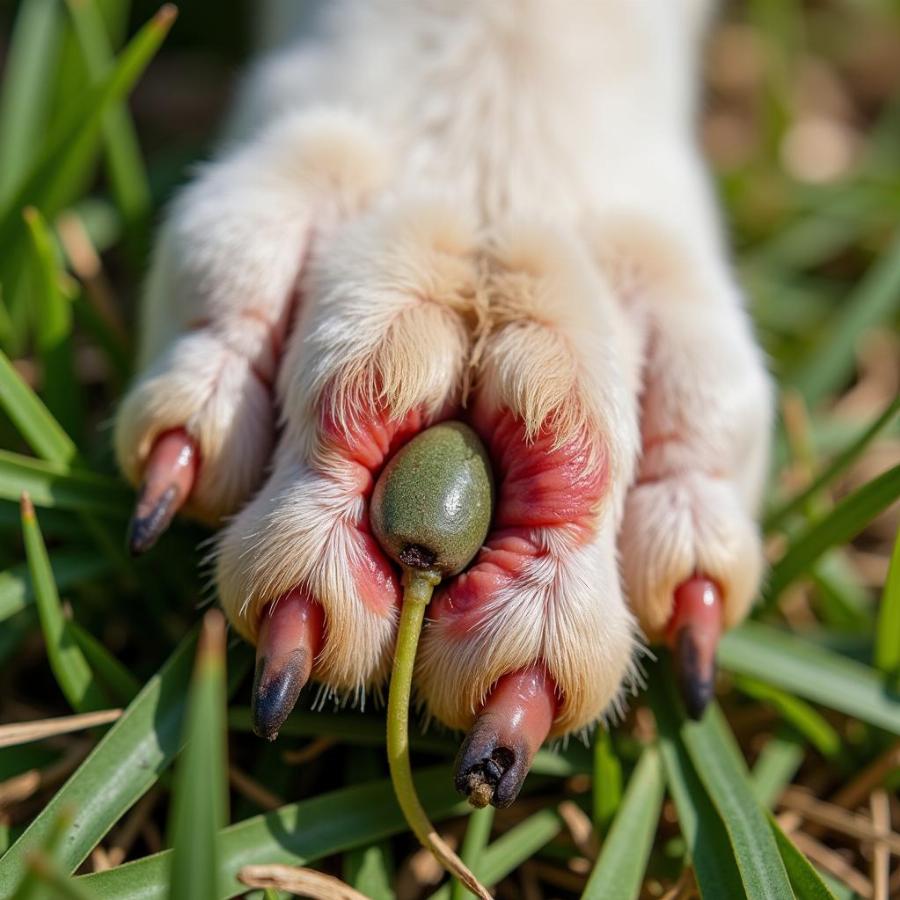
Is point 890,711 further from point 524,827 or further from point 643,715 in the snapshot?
point 524,827

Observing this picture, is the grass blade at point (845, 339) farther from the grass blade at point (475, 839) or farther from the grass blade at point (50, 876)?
the grass blade at point (50, 876)

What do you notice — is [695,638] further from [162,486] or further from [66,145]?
[66,145]

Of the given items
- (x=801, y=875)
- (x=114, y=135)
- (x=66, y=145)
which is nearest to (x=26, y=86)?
(x=114, y=135)

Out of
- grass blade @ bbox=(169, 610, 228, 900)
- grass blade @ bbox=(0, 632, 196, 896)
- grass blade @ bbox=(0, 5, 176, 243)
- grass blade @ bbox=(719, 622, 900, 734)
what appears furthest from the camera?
grass blade @ bbox=(0, 5, 176, 243)

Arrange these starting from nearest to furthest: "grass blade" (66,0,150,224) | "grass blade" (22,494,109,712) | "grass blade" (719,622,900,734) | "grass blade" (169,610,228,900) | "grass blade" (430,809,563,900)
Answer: "grass blade" (169,610,228,900) < "grass blade" (22,494,109,712) < "grass blade" (430,809,563,900) < "grass blade" (719,622,900,734) < "grass blade" (66,0,150,224)

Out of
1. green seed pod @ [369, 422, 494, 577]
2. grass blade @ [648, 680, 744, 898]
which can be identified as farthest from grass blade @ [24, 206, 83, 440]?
grass blade @ [648, 680, 744, 898]

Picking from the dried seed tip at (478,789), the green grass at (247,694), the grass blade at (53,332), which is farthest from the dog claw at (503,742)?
the grass blade at (53,332)

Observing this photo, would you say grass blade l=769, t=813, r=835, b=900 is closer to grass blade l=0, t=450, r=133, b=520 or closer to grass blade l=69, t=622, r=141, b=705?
grass blade l=69, t=622, r=141, b=705
